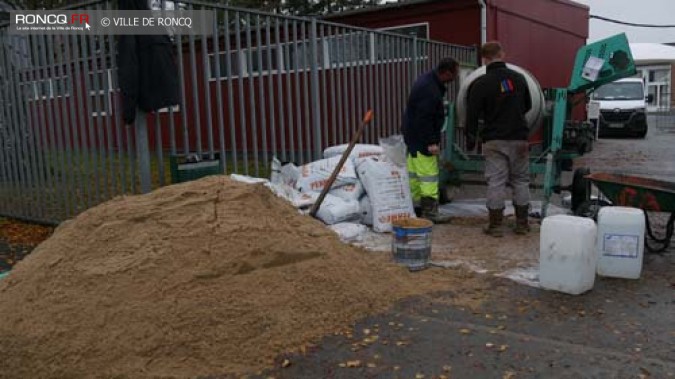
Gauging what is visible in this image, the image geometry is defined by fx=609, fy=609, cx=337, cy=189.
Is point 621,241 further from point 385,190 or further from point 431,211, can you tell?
point 385,190

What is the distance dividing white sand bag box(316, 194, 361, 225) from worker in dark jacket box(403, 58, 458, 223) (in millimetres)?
845

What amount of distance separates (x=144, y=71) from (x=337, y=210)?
245 cm

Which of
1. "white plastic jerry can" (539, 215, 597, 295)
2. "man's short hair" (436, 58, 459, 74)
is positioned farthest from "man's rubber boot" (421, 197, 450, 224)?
"white plastic jerry can" (539, 215, 597, 295)

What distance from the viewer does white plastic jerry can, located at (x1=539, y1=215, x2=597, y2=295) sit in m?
4.52

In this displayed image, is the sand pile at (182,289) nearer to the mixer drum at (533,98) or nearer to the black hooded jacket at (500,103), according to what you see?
the black hooded jacket at (500,103)

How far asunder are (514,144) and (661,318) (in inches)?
104

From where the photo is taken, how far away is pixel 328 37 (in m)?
8.21

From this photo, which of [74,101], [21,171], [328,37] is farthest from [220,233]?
[21,171]

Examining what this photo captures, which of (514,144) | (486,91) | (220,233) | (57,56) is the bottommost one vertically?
(220,233)

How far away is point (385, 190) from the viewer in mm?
6891

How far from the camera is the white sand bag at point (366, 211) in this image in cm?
695

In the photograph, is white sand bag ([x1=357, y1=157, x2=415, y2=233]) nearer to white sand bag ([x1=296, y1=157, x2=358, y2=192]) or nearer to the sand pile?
white sand bag ([x1=296, y1=157, x2=358, y2=192])

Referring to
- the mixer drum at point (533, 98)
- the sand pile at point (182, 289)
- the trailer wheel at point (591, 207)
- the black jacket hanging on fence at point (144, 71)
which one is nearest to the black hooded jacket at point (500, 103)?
the mixer drum at point (533, 98)

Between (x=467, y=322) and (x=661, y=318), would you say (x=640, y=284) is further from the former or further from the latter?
(x=467, y=322)
